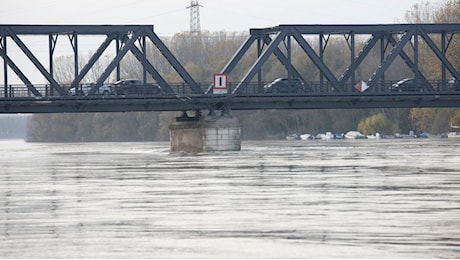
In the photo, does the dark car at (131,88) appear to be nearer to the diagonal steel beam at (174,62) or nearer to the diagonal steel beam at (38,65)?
the diagonal steel beam at (174,62)

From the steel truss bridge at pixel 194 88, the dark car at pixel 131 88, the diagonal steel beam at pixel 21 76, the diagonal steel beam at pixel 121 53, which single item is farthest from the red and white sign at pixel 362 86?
the diagonal steel beam at pixel 21 76

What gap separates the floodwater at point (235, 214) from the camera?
93.5 ft

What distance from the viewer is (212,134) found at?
100688mm

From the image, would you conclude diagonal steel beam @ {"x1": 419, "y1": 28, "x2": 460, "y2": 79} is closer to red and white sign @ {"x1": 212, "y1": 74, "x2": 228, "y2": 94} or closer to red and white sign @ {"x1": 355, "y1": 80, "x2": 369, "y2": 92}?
red and white sign @ {"x1": 355, "y1": 80, "x2": 369, "y2": 92}

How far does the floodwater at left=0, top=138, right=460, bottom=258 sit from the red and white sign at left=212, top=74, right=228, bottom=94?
144 feet

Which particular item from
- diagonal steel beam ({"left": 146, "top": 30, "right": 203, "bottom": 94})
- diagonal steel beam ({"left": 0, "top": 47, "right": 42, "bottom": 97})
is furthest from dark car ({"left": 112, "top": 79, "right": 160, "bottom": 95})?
diagonal steel beam ({"left": 0, "top": 47, "right": 42, "bottom": 97})

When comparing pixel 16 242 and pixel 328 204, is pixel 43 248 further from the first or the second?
pixel 328 204

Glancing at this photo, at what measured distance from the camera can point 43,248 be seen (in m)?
29.0

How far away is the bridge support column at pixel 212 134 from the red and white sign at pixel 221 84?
10.3ft

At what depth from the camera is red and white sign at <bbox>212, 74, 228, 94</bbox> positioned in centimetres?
10582

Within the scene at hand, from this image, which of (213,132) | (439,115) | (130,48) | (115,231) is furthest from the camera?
(439,115)

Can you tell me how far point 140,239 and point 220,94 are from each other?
74.8m

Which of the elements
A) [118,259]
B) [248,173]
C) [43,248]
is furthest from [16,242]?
[248,173]

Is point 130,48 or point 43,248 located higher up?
point 130,48
